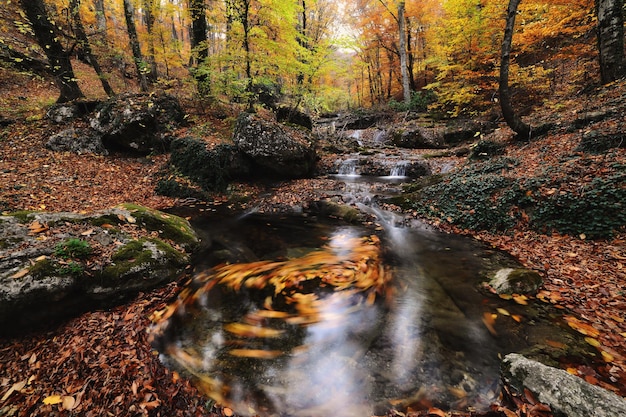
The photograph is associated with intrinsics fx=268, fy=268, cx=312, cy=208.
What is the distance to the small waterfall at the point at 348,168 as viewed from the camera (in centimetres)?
1229

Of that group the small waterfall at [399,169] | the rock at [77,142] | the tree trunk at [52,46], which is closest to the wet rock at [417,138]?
the small waterfall at [399,169]

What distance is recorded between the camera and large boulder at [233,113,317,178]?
10.0m

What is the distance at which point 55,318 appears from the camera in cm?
338

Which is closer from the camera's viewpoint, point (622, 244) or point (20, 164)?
point (622, 244)

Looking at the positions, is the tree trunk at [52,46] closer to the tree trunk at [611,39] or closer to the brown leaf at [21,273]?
the brown leaf at [21,273]

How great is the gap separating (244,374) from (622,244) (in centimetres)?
653

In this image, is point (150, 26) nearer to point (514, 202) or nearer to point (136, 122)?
point (136, 122)

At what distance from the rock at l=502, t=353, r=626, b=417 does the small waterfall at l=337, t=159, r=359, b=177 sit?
1008cm

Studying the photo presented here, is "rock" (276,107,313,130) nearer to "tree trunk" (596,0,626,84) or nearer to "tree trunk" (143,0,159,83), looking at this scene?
"tree trunk" (143,0,159,83)

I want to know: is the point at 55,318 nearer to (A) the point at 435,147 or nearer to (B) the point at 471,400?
(B) the point at 471,400

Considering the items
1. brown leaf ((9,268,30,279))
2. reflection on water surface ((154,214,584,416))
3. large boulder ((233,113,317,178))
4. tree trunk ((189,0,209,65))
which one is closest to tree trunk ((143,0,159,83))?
tree trunk ((189,0,209,65))

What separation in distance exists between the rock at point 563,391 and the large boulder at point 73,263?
4.92 meters

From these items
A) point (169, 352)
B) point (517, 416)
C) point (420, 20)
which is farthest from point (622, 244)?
point (420, 20)

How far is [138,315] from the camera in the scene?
3693 mm
